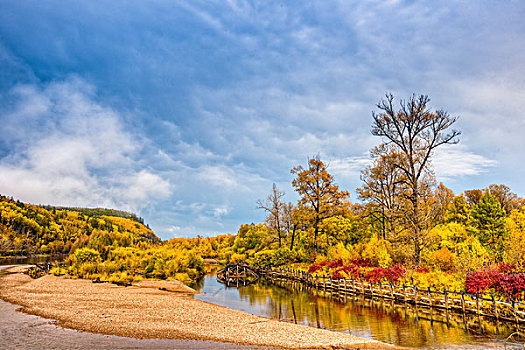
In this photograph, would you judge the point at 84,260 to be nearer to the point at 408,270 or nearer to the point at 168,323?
the point at 168,323

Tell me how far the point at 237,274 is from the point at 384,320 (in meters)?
26.7

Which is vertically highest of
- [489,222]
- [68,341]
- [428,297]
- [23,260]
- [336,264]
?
[489,222]

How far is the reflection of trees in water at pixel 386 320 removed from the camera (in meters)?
13.5

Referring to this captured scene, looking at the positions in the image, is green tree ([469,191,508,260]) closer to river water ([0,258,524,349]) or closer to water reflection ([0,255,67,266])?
river water ([0,258,524,349])

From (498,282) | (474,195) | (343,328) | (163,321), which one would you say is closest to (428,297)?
(498,282)

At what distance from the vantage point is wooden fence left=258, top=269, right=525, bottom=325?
15.5 metres

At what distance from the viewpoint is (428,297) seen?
19.5 metres

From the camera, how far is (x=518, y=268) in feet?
59.8

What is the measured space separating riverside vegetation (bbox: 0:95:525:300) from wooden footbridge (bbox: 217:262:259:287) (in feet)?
13.5

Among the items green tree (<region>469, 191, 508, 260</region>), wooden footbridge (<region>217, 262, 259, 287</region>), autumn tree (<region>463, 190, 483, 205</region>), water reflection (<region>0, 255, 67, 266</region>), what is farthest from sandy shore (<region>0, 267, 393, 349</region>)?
autumn tree (<region>463, 190, 483, 205</region>)

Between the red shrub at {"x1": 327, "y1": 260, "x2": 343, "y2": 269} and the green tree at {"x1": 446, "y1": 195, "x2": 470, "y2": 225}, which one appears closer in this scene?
the red shrub at {"x1": 327, "y1": 260, "x2": 343, "y2": 269}

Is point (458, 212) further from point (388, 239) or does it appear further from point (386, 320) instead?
point (386, 320)

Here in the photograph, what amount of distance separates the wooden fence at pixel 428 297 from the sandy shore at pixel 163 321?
27.8ft

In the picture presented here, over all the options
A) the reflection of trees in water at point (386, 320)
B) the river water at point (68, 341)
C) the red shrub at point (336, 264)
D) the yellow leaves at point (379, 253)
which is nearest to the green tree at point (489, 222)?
the yellow leaves at point (379, 253)
